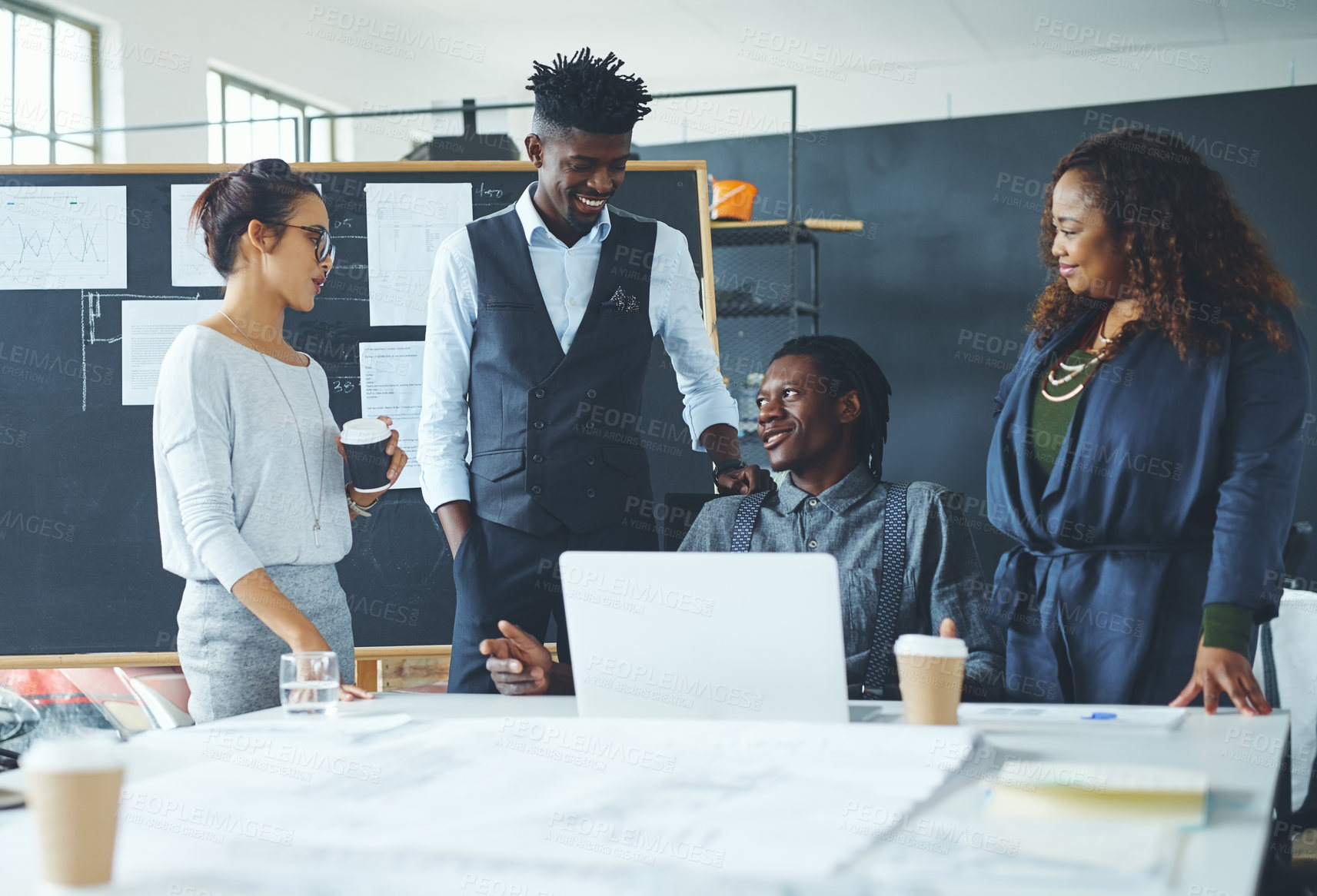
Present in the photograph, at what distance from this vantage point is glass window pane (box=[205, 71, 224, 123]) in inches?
246

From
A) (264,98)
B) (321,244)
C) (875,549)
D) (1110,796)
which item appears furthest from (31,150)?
(1110,796)

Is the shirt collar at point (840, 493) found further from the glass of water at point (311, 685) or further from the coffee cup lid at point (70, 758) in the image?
the coffee cup lid at point (70, 758)

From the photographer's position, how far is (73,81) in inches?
220

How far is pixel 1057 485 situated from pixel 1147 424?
15 cm

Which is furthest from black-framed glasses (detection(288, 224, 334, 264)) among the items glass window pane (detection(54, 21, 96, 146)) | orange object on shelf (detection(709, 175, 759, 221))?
glass window pane (detection(54, 21, 96, 146))

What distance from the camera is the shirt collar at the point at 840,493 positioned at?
192cm

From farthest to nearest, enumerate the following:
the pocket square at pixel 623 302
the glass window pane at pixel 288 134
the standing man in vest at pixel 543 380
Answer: the glass window pane at pixel 288 134, the pocket square at pixel 623 302, the standing man in vest at pixel 543 380

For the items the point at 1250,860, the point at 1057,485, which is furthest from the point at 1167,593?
the point at 1250,860

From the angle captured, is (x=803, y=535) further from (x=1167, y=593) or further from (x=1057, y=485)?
(x=1167, y=593)

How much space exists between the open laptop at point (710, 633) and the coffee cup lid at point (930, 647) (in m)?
0.10

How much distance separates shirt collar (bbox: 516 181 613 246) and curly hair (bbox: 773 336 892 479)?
421 mm

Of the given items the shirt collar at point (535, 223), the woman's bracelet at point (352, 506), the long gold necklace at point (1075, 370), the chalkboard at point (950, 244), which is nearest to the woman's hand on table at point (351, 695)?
the woman's bracelet at point (352, 506)

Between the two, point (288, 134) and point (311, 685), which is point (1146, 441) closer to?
point (311, 685)

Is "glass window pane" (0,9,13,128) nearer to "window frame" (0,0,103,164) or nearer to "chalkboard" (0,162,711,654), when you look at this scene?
"window frame" (0,0,103,164)
